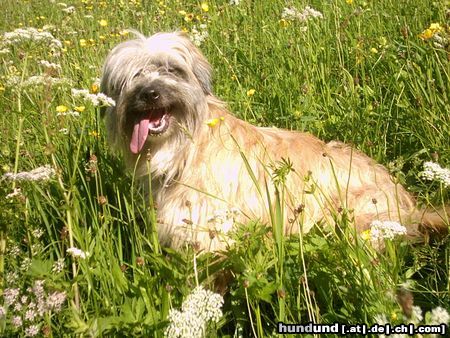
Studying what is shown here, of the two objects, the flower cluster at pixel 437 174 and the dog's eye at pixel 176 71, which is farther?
the dog's eye at pixel 176 71

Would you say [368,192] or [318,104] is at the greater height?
[318,104]

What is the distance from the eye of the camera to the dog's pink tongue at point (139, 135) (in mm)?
3312

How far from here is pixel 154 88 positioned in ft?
10.7

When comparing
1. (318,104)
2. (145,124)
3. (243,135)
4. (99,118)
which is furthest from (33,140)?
(318,104)

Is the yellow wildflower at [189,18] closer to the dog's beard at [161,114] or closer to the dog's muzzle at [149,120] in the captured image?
the dog's beard at [161,114]

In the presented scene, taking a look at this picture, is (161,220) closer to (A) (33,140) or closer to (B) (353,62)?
(A) (33,140)

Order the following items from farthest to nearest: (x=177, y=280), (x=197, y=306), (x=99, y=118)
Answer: (x=99, y=118), (x=177, y=280), (x=197, y=306)

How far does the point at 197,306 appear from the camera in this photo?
5.72ft

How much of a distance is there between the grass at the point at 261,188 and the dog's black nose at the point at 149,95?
1.24 ft

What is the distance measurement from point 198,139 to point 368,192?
3.63 ft

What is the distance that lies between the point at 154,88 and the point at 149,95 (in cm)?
6

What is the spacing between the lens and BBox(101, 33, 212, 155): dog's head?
3.32 meters

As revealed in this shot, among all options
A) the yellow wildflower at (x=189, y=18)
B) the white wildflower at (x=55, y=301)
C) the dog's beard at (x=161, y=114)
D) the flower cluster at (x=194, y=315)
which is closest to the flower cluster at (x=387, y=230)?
the flower cluster at (x=194, y=315)

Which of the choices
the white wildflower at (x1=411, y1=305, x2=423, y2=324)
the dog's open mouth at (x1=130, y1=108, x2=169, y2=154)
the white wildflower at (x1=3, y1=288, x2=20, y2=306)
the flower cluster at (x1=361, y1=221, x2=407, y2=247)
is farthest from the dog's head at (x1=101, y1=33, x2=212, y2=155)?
the white wildflower at (x1=411, y1=305, x2=423, y2=324)
